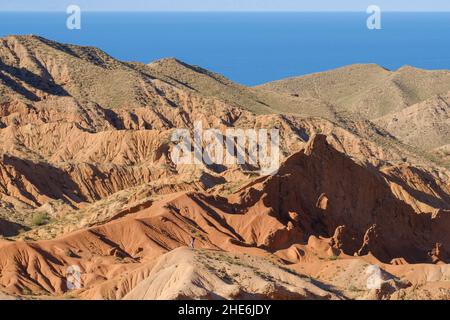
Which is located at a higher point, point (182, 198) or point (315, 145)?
point (315, 145)

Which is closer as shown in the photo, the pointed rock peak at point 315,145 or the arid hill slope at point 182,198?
the arid hill slope at point 182,198

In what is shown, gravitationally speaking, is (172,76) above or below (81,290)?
above

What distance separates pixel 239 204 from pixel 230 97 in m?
81.5

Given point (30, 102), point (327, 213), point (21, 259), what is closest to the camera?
point (21, 259)

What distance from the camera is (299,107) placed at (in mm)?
160125

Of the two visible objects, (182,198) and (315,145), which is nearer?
(182,198)

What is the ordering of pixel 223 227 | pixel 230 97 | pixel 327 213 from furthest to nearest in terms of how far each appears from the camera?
pixel 230 97, pixel 327 213, pixel 223 227

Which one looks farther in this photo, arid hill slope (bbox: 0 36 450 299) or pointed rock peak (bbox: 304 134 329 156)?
pointed rock peak (bbox: 304 134 329 156)

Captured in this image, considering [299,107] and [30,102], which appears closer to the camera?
[30,102]

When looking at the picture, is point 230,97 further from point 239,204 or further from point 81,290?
point 81,290
